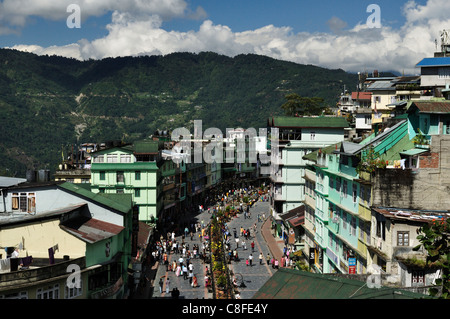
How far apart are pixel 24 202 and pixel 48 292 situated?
8560 mm

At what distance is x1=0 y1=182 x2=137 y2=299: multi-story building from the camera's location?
24.1 meters

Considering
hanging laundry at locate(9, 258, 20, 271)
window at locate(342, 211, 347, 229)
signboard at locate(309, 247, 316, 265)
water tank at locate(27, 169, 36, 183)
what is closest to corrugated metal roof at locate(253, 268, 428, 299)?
hanging laundry at locate(9, 258, 20, 271)

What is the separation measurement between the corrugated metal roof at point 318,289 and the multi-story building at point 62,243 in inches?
372

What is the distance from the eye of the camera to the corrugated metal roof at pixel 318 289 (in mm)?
18234

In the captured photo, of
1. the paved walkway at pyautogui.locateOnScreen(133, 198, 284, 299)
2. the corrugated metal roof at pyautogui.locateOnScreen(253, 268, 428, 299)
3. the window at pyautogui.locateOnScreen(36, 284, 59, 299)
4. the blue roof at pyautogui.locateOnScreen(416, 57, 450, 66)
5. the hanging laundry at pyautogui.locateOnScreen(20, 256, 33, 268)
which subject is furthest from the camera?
the blue roof at pyautogui.locateOnScreen(416, 57, 450, 66)

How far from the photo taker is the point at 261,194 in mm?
107125

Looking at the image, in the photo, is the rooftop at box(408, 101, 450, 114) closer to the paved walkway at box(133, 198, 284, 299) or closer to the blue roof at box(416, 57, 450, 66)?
the paved walkway at box(133, 198, 284, 299)

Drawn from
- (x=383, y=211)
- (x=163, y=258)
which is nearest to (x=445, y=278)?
(x=383, y=211)

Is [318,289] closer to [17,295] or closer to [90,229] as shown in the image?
[17,295]

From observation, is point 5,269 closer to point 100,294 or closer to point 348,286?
point 100,294

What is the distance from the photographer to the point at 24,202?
102 ft

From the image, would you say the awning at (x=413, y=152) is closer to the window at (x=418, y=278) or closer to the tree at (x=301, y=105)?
the window at (x=418, y=278)

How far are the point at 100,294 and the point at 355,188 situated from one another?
16.3 metres
